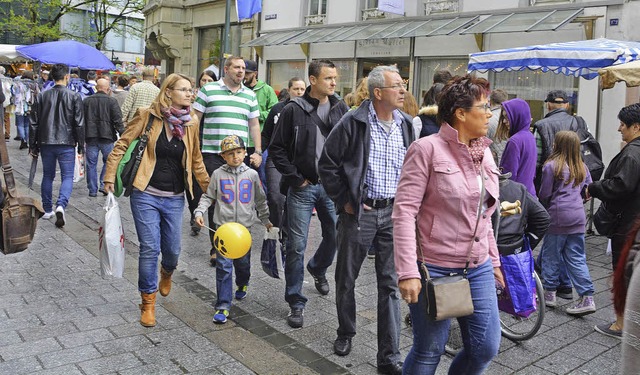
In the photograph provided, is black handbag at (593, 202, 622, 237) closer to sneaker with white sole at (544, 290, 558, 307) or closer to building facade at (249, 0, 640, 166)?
sneaker with white sole at (544, 290, 558, 307)

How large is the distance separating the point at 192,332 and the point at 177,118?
1.67m

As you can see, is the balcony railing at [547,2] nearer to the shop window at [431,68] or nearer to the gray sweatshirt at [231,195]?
the shop window at [431,68]

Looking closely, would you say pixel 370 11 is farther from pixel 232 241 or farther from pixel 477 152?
pixel 477 152

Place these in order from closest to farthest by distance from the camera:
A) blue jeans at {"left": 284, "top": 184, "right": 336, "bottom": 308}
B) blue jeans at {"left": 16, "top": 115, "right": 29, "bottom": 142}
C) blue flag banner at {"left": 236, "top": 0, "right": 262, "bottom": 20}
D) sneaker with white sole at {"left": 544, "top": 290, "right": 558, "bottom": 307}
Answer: blue jeans at {"left": 284, "top": 184, "right": 336, "bottom": 308}, sneaker with white sole at {"left": 544, "top": 290, "right": 558, "bottom": 307}, blue flag banner at {"left": 236, "top": 0, "right": 262, "bottom": 20}, blue jeans at {"left": 16, "top": 115, "right": 29, "bottom": 142}

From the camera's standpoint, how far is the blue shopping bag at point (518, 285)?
4652 mm

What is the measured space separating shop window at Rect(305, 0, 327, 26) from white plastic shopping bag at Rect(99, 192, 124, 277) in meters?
16.9

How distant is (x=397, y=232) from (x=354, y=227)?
48.8 inches

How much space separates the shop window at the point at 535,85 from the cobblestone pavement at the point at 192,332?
27.9ft

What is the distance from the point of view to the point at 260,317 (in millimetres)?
5461

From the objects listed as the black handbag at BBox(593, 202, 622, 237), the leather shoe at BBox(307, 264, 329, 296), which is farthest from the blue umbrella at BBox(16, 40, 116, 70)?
the black handbag at BBox(593, 202, 622, 237)

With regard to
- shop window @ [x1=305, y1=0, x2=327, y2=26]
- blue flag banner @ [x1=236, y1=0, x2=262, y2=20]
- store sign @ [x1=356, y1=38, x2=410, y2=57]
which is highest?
shop window @ [x1=305, y1=0, x2=327, y2=26]

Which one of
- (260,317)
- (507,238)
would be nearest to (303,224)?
(260,317)

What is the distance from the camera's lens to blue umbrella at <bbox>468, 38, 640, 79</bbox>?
9.01 meters

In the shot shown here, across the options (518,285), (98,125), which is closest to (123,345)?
(518,285)
